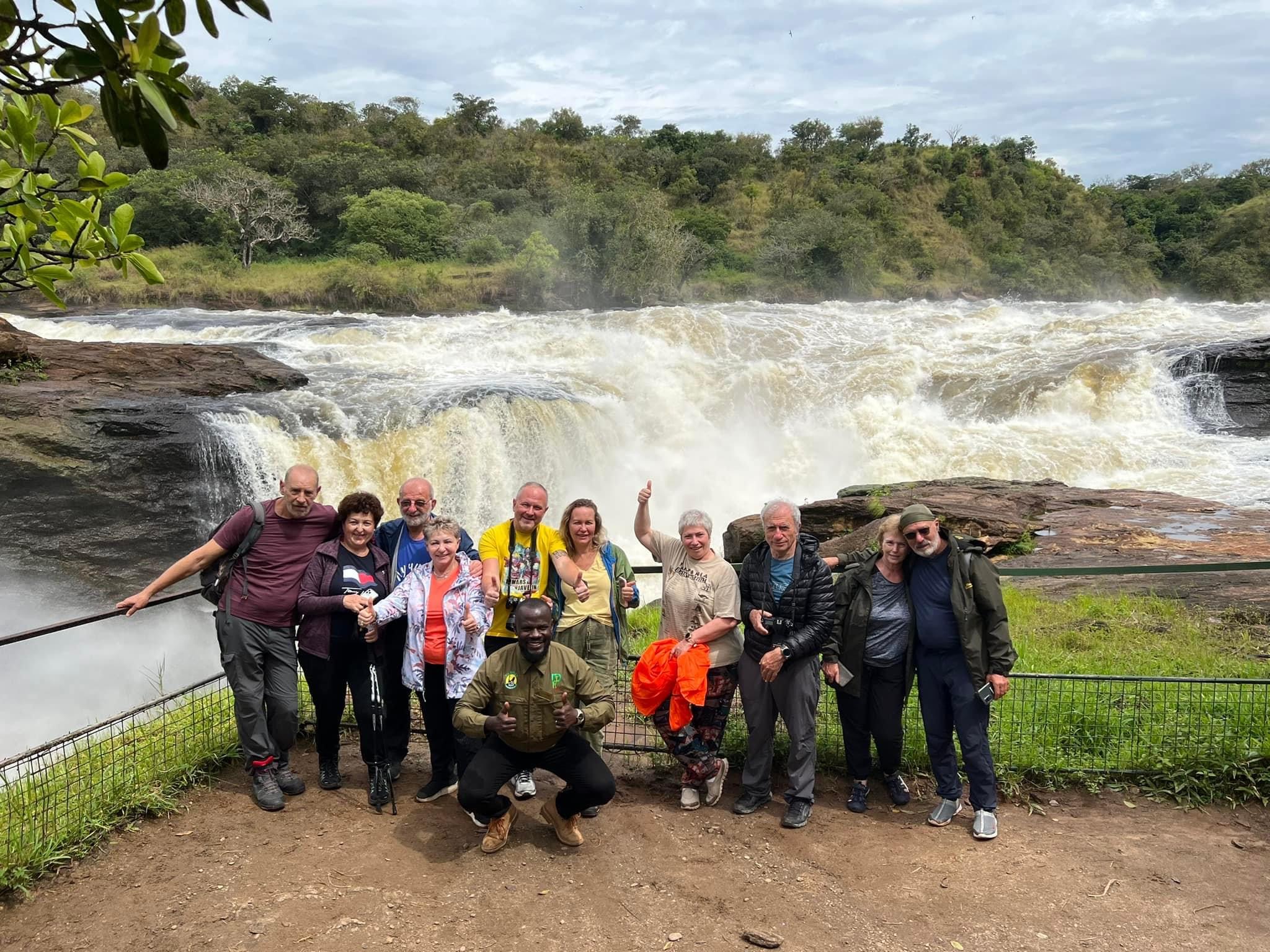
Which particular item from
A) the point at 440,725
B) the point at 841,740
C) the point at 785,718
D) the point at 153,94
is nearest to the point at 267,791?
the point at 440,725

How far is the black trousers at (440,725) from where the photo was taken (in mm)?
4109

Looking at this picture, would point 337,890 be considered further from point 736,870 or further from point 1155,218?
point 1155,218

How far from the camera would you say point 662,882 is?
3549 mm

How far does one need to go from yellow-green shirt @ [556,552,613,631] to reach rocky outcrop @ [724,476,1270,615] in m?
4.36

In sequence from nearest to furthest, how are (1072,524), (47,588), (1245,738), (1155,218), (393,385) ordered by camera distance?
(1245,738) < (1072,524) < (47,588) < (393,385) < (1155,218)

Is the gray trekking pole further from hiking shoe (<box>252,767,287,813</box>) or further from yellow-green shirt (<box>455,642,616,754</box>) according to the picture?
yellow-green shirt (<box>455,642,616,754</box>)

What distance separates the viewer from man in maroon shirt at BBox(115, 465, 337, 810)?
409 centimetres

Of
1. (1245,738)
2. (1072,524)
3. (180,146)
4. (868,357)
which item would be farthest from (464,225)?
(1245,738)

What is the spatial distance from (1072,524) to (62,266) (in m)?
9.53

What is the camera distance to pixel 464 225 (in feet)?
126

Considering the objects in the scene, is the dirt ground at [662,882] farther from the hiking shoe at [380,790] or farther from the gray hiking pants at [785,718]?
the gray hiking pants at [785,718]

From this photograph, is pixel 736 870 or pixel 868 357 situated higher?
pixel 868 357

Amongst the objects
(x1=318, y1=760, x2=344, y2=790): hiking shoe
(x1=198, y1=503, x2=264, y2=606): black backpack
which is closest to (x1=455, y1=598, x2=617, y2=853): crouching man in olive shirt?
(x1=318, y1=760, x2=344, y2=790): hiking shoe

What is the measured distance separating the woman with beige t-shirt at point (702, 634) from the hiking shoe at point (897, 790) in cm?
75
